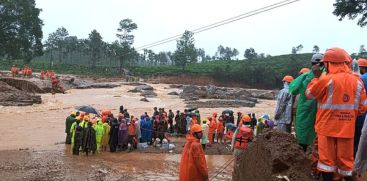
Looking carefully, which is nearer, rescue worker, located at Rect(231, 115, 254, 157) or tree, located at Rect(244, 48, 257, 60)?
rescue worker, located at Rect(231, 115, 254, 157)

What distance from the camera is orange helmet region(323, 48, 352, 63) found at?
13.7ft

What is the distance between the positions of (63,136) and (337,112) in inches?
706

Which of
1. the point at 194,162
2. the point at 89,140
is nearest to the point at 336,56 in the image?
the point at 194,162

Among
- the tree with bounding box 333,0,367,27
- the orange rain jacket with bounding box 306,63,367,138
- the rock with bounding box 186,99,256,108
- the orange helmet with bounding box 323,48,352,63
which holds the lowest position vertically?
the rock with bounding box 186,99,256,108

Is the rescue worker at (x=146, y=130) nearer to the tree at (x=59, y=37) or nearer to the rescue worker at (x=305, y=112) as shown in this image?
the rescue worker at (x=305, y=112)

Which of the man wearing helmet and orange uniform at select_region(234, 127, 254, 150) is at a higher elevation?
the man wearing helmet

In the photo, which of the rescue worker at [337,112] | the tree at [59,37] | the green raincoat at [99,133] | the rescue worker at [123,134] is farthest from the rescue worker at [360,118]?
the tree at [59,37]

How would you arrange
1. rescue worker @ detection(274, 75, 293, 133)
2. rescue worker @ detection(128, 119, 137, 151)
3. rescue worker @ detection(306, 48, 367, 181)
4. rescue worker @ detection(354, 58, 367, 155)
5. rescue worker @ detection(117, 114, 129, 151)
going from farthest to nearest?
rescue worker @ detection(128, 119, 137, 151) → rescue worker @ detection(117, 114, 129, 151) → rescue worker @ detection(274, 75, 293, 133) → rescue worker @ detection(354, 58, 367, 155) → rescue worker @ detection(306, 48, 367, 181)

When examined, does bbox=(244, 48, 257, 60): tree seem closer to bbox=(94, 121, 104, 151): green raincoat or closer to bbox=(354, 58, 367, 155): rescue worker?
bbox=(94, 121, 104, 151): green raincoat

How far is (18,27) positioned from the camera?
47438 mm

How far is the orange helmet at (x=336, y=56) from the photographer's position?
4.18 meters

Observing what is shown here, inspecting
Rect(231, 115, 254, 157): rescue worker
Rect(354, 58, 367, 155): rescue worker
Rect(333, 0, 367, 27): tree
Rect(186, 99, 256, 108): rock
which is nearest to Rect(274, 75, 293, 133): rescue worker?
Rect(231, 115, 254, 157): rescue worker

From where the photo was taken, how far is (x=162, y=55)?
122188 mm

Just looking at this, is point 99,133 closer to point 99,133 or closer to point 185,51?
point 99,133
